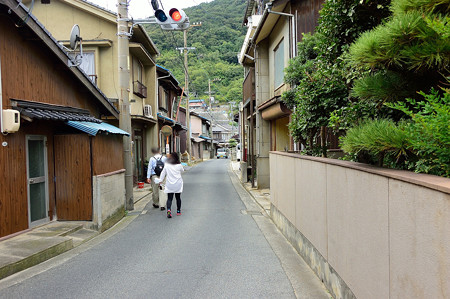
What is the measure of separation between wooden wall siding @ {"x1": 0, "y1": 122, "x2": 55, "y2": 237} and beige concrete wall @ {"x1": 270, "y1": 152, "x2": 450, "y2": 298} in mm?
5498

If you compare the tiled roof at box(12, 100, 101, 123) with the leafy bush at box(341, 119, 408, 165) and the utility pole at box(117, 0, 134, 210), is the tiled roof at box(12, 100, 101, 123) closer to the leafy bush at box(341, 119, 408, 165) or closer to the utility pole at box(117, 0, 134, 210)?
the utility pole at box(117, 0, 134, 210)

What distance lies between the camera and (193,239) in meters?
7.21

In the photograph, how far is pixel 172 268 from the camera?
5.38 metres

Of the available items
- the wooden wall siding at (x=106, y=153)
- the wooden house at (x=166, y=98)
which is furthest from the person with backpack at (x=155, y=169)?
the wooden house at (x=166, y=98)

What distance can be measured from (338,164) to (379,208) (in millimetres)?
1147

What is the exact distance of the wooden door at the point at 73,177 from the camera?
8.04 meters

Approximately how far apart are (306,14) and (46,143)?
8.10m

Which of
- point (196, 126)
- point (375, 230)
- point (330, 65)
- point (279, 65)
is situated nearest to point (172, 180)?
point (330, 65)

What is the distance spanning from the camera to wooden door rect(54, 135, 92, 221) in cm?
804

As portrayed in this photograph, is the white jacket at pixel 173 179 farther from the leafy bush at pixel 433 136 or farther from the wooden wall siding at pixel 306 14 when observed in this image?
the leafy bush at pixel 433 136

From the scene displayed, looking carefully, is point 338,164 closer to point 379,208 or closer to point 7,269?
point 379,208

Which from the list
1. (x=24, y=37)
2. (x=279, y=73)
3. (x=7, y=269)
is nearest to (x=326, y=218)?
(x=7, y=269)

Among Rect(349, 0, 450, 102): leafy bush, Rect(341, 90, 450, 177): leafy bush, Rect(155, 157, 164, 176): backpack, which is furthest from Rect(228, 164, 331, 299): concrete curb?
Rect(155, 157, 164, 176): backpack

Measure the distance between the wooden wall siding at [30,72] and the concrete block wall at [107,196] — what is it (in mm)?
2224
